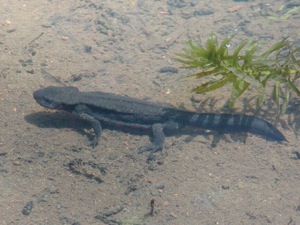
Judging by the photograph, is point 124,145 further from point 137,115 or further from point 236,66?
point 236,66

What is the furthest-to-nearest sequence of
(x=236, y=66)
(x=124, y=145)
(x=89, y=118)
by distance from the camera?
(x=89, y=118), (x=124, y=145), (x=236, y=66)

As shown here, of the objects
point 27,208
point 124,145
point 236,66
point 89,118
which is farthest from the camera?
point 89,118

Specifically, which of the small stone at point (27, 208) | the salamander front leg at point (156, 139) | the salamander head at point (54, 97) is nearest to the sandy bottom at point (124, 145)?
the small stone at point (27, 208)

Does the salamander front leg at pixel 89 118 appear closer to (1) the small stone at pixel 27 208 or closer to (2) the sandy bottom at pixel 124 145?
(2) the sandy bottom at pixel 124 145

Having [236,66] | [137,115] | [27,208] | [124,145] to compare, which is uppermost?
[236,66]

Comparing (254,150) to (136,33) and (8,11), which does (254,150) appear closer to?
(136,33)

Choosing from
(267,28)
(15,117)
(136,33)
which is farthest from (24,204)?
(267,28)

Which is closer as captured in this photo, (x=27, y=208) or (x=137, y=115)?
(x=27, y=208)

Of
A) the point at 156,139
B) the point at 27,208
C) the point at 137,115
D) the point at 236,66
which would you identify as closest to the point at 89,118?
the point at 137,115
